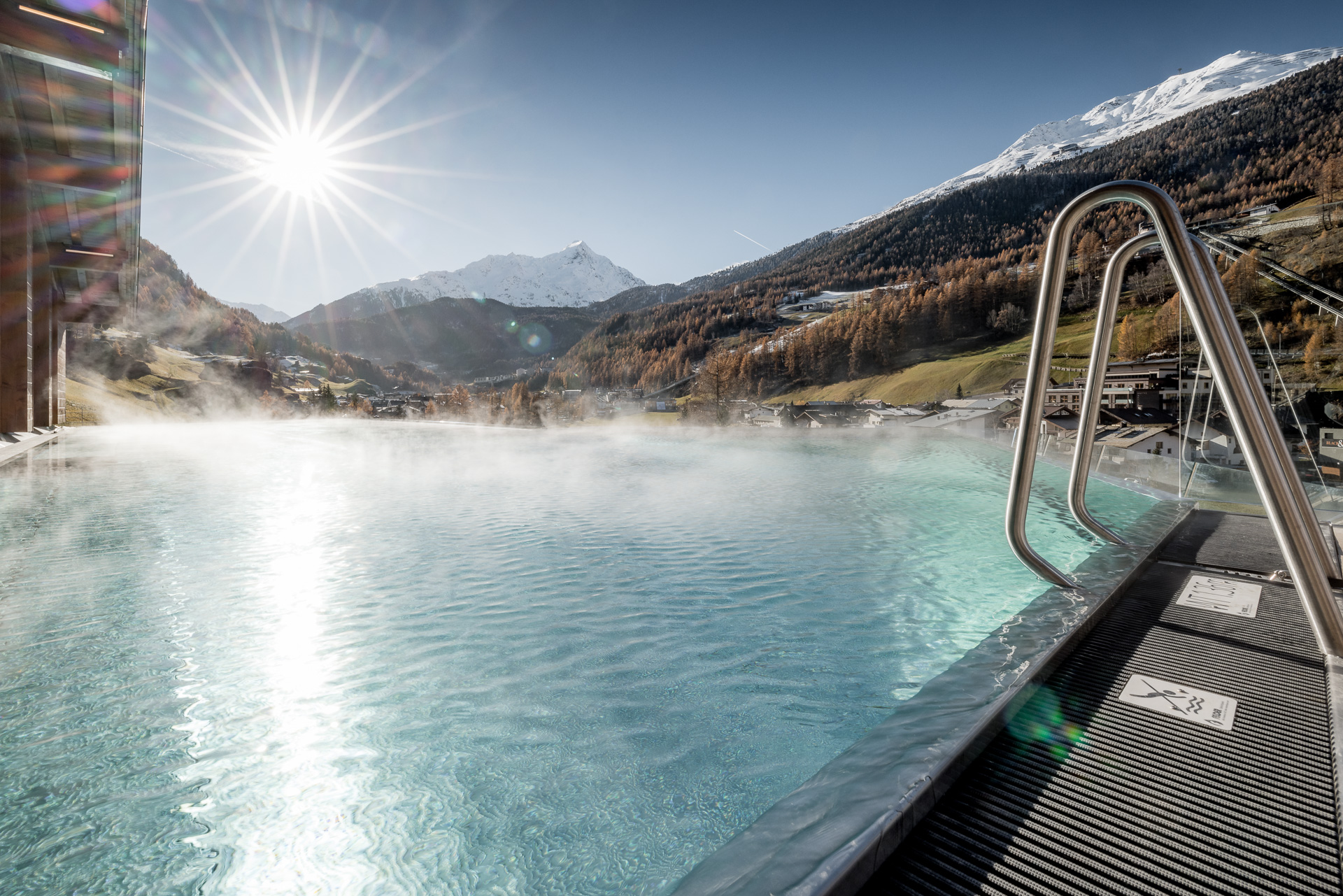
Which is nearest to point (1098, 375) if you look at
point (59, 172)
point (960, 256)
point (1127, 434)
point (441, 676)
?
point (441, 676)

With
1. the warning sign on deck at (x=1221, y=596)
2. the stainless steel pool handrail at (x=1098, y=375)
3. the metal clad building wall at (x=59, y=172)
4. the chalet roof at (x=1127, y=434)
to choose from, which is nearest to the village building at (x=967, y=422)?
the chalet roof at (x=1127, y=434)

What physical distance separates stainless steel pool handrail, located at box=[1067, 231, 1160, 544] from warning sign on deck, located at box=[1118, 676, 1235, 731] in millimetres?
1931

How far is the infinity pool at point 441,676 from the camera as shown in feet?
8.94

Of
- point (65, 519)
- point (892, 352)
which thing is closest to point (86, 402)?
point (65, 519)

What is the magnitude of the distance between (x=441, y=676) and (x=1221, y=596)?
5.67 m

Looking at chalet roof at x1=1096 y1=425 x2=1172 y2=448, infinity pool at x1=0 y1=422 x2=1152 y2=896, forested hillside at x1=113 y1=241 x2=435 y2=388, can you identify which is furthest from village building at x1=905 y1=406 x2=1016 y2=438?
forested hillside at x1=113 y1=241 x2=435 y2=388

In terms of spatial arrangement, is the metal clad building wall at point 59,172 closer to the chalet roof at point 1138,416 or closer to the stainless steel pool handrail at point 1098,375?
the stainless steel pool handrail at point 1098,375

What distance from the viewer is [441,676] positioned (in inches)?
168

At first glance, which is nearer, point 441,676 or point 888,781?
point 888,781

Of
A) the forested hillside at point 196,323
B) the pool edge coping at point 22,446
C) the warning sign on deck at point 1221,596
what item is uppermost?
the forested hillside at point 196,323

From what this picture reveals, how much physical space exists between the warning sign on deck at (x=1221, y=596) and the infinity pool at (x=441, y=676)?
60.0 inches

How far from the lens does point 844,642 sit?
4875 millimetres

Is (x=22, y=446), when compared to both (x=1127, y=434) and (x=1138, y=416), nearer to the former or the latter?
(x=1127, y=434)

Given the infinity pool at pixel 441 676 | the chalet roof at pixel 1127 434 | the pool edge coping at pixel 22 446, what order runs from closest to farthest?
the infinity pool at pixel 441 676 → the pool edge coping at pixel 22 446 → the chalet roof at pixel 1127 434
